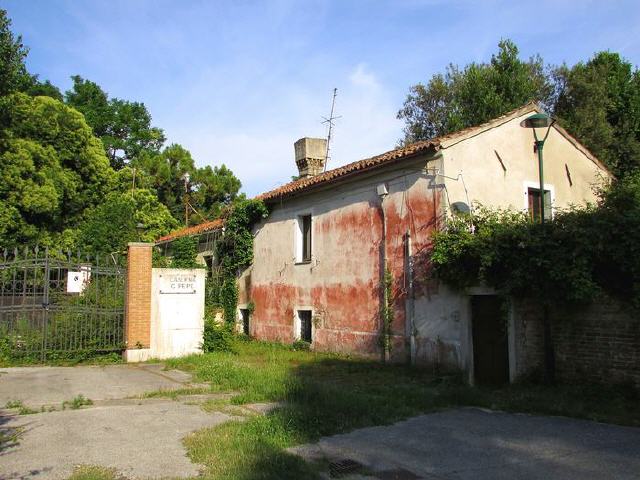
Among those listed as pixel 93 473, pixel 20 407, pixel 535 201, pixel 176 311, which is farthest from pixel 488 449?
pixel 535 201

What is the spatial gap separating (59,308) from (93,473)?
7999mm

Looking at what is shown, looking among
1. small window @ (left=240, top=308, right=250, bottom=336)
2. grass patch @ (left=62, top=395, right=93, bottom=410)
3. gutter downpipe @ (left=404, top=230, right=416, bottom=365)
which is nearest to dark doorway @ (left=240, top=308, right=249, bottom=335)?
small window @ (left=240, top=308, right=250, bottom=336)

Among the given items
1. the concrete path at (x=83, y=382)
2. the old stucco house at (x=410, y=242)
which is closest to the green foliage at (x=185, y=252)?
the old stucco house at (x=410, y=242)

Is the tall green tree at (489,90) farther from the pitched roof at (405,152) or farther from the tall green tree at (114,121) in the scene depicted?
the tall green tree at (114,121)

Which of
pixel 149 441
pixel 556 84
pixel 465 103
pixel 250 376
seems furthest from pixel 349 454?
pixel 556 84

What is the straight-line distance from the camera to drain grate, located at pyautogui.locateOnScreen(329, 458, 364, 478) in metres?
5.16

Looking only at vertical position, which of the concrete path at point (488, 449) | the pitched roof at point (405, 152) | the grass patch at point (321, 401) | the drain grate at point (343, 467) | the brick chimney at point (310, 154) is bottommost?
the concrete path at point (488, 449)

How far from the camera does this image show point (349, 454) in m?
5.77

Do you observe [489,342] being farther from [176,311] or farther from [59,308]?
[59,308]

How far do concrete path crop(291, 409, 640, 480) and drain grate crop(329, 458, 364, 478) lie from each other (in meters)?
0.03

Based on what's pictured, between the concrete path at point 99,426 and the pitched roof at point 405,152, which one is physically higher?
the pitched roof at point 405,152

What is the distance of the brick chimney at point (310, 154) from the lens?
20359 millimetres

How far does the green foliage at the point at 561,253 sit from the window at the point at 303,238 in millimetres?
6362

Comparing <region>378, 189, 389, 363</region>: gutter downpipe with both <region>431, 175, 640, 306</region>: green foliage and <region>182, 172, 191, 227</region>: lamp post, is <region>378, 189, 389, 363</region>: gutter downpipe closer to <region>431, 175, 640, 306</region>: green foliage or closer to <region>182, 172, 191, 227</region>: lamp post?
<region>431, 175, 640, 306</region>: green foliage
